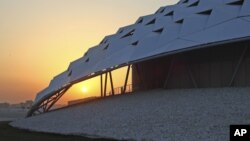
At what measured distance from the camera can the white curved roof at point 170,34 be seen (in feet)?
95.2

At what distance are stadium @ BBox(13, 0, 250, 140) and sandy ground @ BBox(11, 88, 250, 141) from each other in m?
0.12

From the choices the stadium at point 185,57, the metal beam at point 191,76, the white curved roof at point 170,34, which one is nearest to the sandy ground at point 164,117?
the stadium at point 185,57

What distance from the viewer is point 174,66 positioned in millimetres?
34250

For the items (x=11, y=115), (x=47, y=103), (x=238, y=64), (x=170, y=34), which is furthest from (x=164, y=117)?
(x=11, y=115)

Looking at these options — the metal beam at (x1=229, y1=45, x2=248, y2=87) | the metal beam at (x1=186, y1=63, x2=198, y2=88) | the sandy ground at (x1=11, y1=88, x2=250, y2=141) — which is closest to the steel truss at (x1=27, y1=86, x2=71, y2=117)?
the sandy ground at (x1=11, y1=88, x2=250, y2=141)

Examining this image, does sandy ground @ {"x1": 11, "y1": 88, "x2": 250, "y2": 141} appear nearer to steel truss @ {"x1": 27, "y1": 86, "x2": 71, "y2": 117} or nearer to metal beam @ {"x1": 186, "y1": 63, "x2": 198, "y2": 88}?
metal beam @ {"x1": 186, "y1": 63, "x2": 198, "y2": 88}

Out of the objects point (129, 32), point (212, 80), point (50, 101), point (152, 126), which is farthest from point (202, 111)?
point (50, 101)

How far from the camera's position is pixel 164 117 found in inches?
927

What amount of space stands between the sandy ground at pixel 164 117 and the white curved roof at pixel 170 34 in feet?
10.9

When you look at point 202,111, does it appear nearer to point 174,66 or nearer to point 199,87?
point 199,87

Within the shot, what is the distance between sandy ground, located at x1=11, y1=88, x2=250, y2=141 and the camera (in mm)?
20344

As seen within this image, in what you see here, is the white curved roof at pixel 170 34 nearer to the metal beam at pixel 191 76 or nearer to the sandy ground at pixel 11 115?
the metal beam at pixel 191 76

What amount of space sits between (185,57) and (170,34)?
205 centimetres

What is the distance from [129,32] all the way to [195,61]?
914 cm
